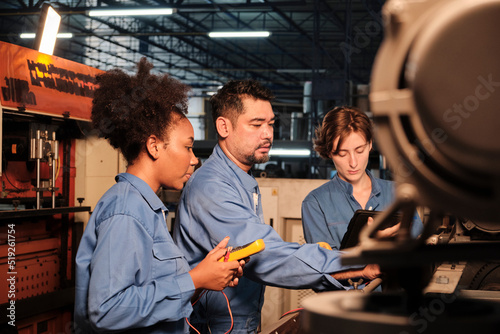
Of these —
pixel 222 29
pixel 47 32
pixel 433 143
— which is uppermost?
pixel 222 29

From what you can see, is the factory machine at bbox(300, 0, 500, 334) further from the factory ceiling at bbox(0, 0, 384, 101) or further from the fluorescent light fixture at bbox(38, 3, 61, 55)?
the factory ceiling at bbox(0, 0, 384, 101)

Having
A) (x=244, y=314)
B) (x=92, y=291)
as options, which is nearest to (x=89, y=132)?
(x=244, y=314)

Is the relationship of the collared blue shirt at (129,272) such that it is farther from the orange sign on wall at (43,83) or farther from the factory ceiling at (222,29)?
the factory ceiling at (222,29)

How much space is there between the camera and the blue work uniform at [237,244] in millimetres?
1470

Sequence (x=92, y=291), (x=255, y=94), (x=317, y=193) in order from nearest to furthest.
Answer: (x=92, y=291), (x=255, y=94), (x=317, y=193)

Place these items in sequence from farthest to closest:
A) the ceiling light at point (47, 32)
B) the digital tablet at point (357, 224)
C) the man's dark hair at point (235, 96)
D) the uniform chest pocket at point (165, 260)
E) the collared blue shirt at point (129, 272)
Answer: the ceiling light at point (47, 32), the man's dark hair at point (235, 96), the digital tablet at point (357, 224), the uniform chest pocket at point (165, 260), the collared blue shirt at point (129, 272)

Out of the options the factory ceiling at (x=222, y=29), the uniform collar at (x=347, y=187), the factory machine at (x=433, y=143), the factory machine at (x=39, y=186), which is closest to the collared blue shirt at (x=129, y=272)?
the factory machine at (x=433, y=143)

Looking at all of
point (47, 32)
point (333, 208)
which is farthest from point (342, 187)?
point (47, 32)

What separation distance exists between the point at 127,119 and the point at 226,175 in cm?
44

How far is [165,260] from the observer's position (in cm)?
139

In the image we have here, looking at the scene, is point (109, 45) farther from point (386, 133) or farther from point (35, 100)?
point (386, 133)

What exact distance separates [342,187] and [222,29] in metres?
13.2

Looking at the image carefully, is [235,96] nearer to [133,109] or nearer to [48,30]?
[133,109]

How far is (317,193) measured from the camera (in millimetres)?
2266
